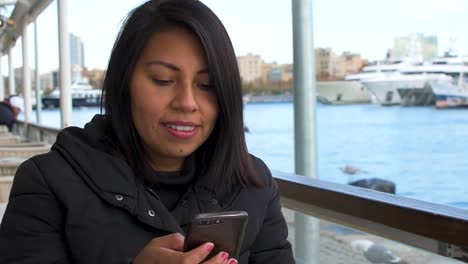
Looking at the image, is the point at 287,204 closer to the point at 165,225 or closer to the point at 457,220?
the point at 457,220

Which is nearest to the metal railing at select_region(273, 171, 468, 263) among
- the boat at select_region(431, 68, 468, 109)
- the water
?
the boat at select_region(431, 68, 468, 109)

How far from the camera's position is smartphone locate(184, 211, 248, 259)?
2.69ft

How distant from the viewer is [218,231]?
839 millimetres

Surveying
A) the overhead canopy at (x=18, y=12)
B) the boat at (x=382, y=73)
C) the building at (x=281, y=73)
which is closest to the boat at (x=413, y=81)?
the boat at (x=382, y=73)

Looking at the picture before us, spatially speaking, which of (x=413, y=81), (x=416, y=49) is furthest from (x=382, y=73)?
(x=413, y=81)

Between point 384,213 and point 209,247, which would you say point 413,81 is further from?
point 209,247

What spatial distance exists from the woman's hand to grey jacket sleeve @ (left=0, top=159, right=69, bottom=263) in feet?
0.55

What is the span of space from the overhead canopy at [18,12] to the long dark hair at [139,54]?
8757mm

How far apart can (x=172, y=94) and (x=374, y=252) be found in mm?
805

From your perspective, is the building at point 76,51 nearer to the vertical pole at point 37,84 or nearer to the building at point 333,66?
the vertical pole at point 37,84

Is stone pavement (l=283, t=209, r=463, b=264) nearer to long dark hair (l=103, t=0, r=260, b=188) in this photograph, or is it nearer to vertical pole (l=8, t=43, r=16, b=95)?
long dark hair (l=103, t=0, r=260, b=188)

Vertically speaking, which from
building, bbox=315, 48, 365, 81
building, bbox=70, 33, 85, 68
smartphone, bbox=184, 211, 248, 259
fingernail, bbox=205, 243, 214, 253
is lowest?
fingernail, bbox=205, 243, 214, 253

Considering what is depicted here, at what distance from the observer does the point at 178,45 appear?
1035 millimetres

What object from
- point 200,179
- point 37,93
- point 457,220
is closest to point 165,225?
point 200,179
